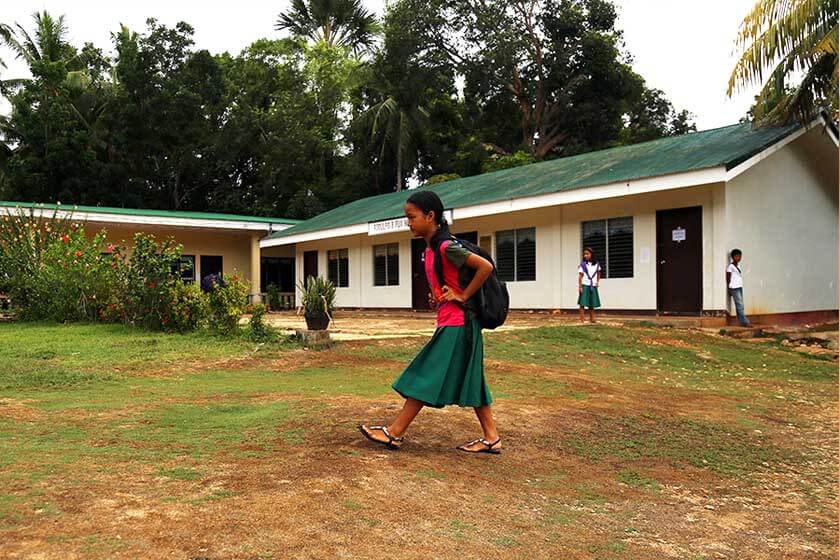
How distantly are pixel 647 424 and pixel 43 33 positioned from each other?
39544 millimetres

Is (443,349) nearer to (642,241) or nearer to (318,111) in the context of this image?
(642,241)

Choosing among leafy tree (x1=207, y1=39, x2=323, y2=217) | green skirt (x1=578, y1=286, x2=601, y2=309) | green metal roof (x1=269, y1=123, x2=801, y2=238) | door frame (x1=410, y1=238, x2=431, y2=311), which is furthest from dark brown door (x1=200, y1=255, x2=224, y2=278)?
green skirt (x1=578, y1=286, x2=601, y2=309)

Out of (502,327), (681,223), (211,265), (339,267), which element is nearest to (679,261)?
(681,223)

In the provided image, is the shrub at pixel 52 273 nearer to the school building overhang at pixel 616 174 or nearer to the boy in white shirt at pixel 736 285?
the school building overhang at pixel 616 174

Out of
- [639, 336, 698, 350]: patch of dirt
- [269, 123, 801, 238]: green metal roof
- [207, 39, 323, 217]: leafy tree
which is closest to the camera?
[639, 336, 698, 350]: patch of dirt

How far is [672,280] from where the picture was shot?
1431cm

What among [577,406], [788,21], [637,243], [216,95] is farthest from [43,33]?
[577,406]

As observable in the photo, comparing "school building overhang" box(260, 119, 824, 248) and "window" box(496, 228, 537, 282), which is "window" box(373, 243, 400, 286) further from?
"window" box(496, 228, 537, 282)

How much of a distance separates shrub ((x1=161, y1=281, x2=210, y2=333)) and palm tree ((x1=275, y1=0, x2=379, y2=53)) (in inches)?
1291

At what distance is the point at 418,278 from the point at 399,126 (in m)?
15.8

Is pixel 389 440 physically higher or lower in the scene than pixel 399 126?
lower

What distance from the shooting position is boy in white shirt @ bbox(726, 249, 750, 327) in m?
13.0

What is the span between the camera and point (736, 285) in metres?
13.0

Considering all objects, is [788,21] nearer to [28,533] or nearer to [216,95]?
[28,533]
